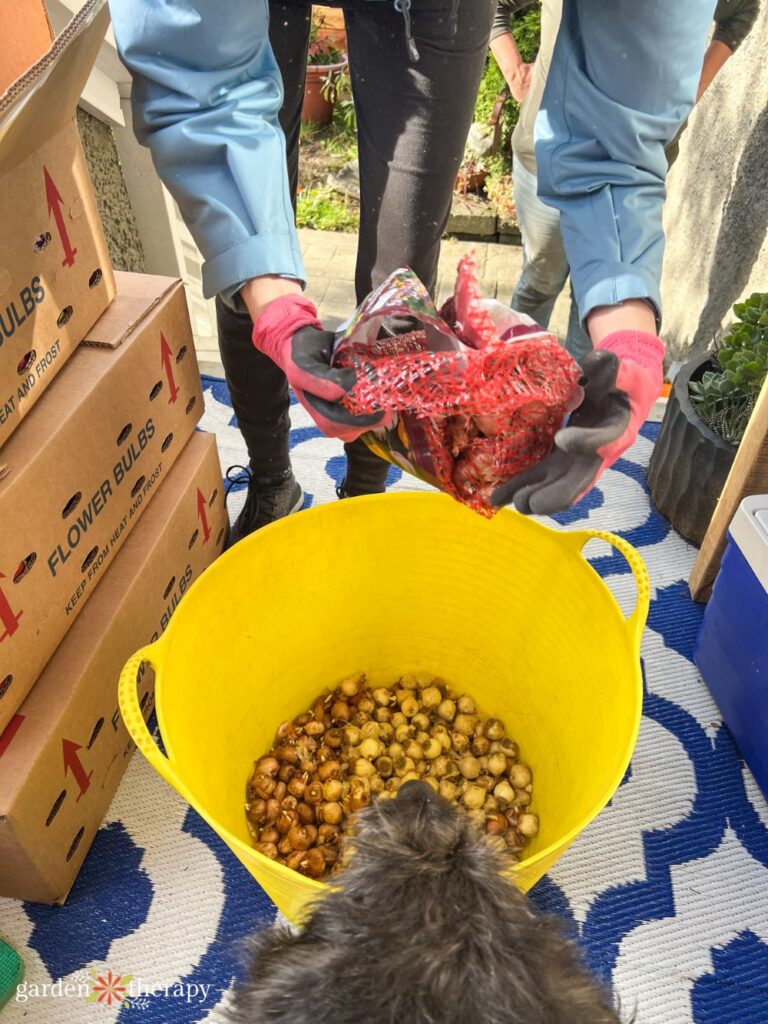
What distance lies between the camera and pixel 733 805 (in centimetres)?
106

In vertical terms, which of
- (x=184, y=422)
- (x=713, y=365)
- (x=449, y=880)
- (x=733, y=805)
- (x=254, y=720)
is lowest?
(x=733, y=805)

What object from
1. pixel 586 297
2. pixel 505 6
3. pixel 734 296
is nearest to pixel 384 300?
pixel 586 297

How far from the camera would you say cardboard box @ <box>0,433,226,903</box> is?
81cm

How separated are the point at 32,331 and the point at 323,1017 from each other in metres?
0.71

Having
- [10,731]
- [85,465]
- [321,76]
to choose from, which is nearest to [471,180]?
[321,76]

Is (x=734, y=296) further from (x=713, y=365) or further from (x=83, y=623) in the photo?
(x=83, y=623)

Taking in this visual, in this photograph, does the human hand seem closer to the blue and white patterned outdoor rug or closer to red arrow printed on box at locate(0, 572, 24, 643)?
the blue and white patterned outdoor rug

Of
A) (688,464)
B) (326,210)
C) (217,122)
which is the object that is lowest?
(326,210)

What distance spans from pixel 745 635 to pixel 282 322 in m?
0.79

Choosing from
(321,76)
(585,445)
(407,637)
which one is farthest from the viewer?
(321,76)

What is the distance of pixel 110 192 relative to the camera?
5.00 ft

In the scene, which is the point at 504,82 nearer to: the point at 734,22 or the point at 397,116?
the point at 734,22

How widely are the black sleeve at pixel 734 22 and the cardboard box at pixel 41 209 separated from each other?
4.16 feet

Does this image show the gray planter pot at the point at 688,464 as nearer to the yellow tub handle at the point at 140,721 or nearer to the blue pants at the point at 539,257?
the blue pants at the point at 539,257
